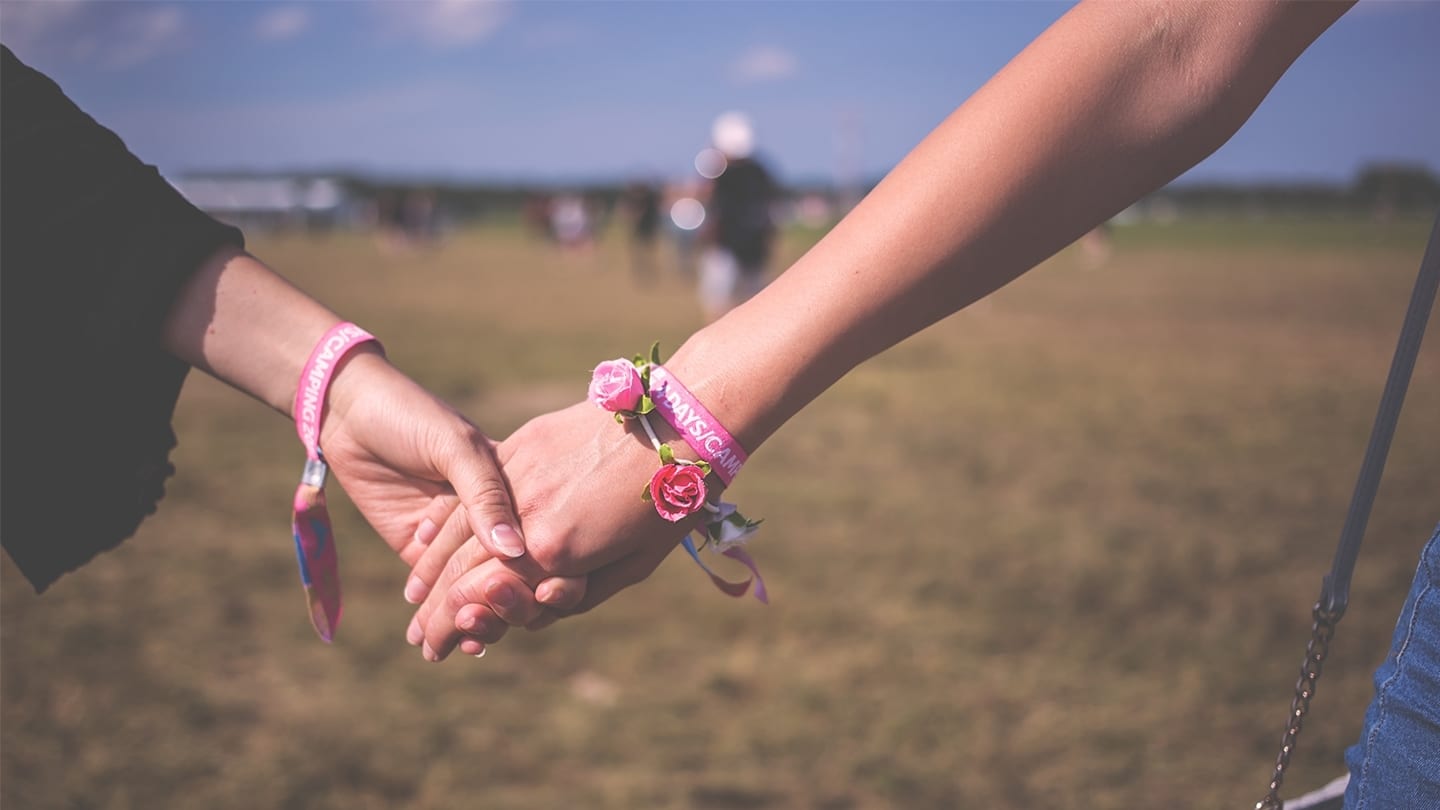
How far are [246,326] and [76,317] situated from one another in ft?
0.78

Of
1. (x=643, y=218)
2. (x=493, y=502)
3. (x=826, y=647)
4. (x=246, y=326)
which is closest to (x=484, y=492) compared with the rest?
(x=493, y=502)

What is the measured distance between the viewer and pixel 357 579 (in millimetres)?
4090

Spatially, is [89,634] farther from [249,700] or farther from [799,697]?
[799,697]

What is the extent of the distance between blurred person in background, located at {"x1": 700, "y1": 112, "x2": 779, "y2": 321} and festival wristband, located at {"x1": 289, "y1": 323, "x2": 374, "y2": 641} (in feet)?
23.4

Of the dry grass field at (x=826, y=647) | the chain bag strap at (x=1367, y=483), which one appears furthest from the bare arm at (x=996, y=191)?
the dry grass field at (x=826, y=647)

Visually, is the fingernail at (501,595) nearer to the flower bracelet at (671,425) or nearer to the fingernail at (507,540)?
the fingernail at (507,540)

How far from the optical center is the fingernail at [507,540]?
1376mm

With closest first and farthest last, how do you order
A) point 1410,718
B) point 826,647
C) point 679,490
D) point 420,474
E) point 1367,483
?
1. point 1410,718
2. point 1367,483
3. point 679,490
4. point 420,474
5. point 826,647

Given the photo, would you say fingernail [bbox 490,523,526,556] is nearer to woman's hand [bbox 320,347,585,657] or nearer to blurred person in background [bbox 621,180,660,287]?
woman's hand [bbox 320,347,585,657]

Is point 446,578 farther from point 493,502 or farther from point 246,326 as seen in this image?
point 246,326

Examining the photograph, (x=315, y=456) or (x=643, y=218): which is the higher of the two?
(x=643, y=218)

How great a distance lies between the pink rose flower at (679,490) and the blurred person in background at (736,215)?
24.4ft

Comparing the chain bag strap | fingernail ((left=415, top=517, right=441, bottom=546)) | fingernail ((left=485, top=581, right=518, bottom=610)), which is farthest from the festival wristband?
the chain bag strap

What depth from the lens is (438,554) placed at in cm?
158
